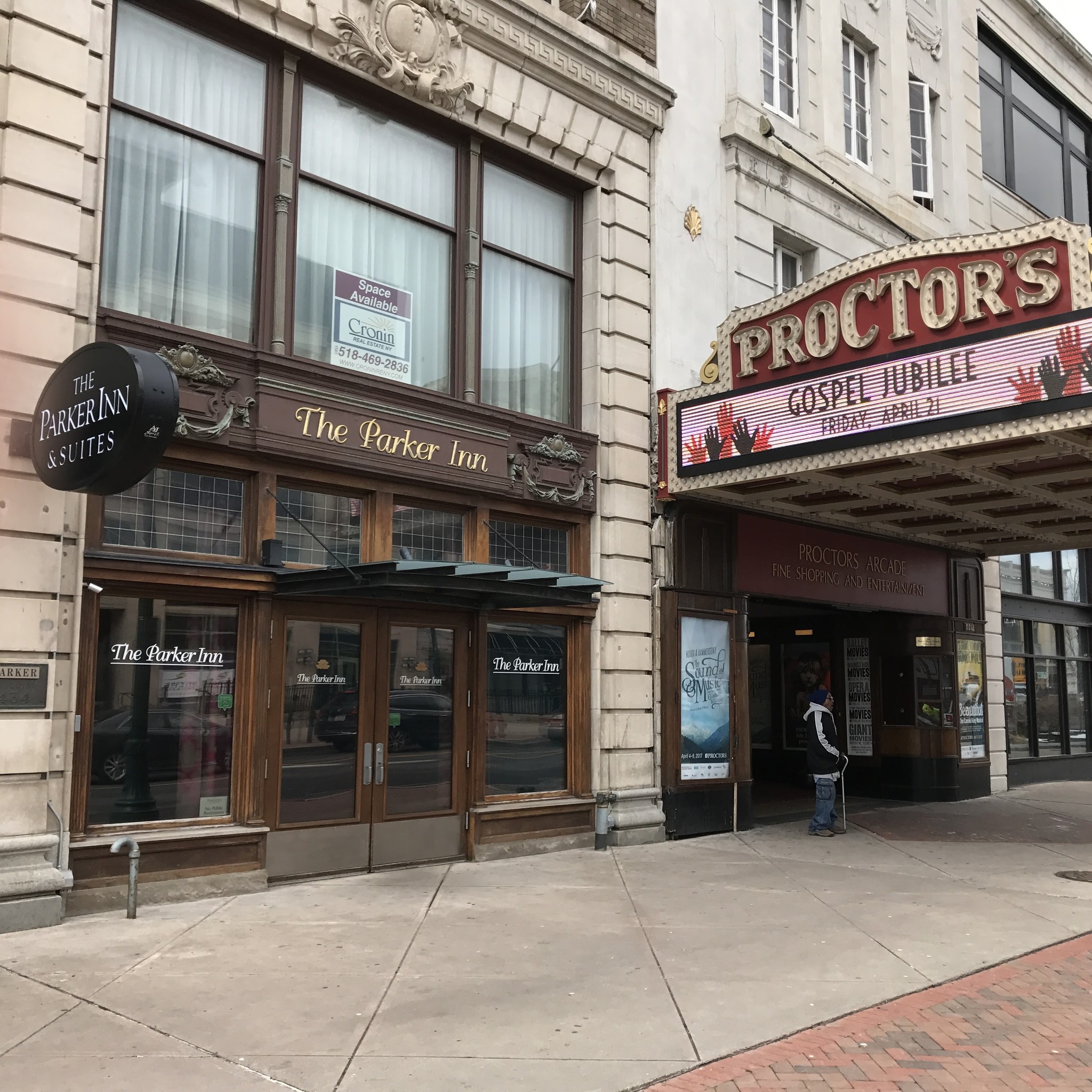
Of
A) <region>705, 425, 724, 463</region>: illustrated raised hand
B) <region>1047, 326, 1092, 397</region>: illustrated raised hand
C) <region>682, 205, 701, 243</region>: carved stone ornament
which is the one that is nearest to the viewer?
<region>1047, 326, 1092, 397</region>: illustrated raised hand

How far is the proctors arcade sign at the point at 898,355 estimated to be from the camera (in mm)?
9789

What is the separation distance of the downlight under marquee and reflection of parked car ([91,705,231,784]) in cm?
613

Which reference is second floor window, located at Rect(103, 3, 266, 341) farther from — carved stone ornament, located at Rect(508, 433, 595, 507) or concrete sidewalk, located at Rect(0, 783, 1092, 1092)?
concrete sidewalk, located at Rect(0, 783, 1092, 1092)

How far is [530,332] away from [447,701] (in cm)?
453

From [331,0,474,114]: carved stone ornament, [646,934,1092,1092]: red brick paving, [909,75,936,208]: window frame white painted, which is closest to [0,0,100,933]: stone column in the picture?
[331,0,474,114]: carved stone ornament

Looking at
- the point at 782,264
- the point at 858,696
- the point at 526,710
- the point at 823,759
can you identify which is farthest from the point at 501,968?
the point at 858,696

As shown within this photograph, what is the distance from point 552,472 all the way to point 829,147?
8.02 meters

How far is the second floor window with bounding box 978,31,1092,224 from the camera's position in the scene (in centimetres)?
2153

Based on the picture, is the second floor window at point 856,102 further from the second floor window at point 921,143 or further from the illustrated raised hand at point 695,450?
the illustrated raised hand at point 695,450

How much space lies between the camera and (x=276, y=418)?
9875 millimetres

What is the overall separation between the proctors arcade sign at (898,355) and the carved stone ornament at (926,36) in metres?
9.97

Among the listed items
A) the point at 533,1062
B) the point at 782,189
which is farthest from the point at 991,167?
the point at 533,1062

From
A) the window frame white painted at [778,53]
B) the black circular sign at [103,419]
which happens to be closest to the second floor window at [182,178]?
the black circular sign at [103,419]

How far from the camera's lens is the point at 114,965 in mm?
6926
